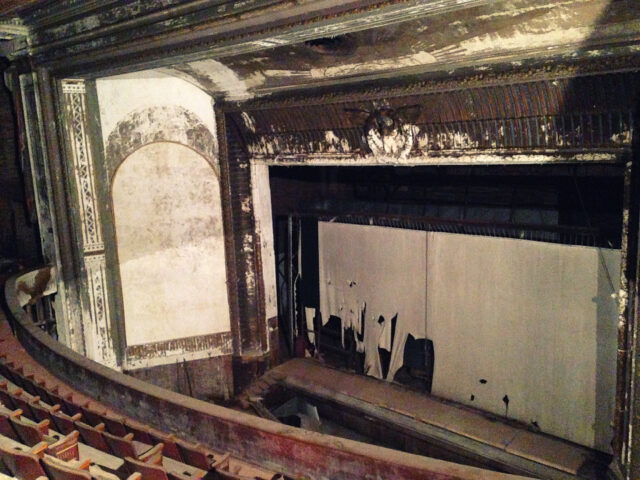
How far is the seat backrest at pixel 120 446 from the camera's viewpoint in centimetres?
227

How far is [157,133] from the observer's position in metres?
4.87

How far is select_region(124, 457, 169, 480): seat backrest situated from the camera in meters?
1.95

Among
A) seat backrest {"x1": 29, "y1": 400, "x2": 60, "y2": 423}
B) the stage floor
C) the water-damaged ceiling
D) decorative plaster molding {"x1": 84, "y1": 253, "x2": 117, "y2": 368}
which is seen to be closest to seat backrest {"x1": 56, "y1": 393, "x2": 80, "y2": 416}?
seat backrest {"x1": 29, "y1": 400, "x2": 60, "y2": 423}

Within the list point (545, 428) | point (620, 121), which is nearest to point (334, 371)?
point (545, 428)

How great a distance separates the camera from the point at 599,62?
2.98 meters

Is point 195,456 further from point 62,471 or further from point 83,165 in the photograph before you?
point 83,165

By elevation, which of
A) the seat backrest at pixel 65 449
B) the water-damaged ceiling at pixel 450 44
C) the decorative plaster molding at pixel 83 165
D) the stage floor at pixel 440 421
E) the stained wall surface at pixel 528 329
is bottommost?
the stage floor at pixel 440 421

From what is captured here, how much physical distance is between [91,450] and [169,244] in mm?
2827

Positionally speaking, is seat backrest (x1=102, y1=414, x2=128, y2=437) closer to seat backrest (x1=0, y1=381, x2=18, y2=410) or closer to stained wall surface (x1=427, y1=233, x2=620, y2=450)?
seat backrest (x1=0, y1=381, x2=18, y2=410)

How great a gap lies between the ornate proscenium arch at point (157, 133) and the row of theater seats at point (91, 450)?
8.16 feet

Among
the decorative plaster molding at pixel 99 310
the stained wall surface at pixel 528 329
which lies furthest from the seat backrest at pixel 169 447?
the stained wall surface at pixel 528 329

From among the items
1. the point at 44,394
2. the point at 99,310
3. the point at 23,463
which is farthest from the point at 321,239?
the point at 23,463

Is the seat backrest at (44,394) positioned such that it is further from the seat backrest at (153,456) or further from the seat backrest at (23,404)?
the seat backrest at (153,456)

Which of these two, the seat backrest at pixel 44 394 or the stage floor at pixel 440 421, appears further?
the stage floor at pixel 440 421
